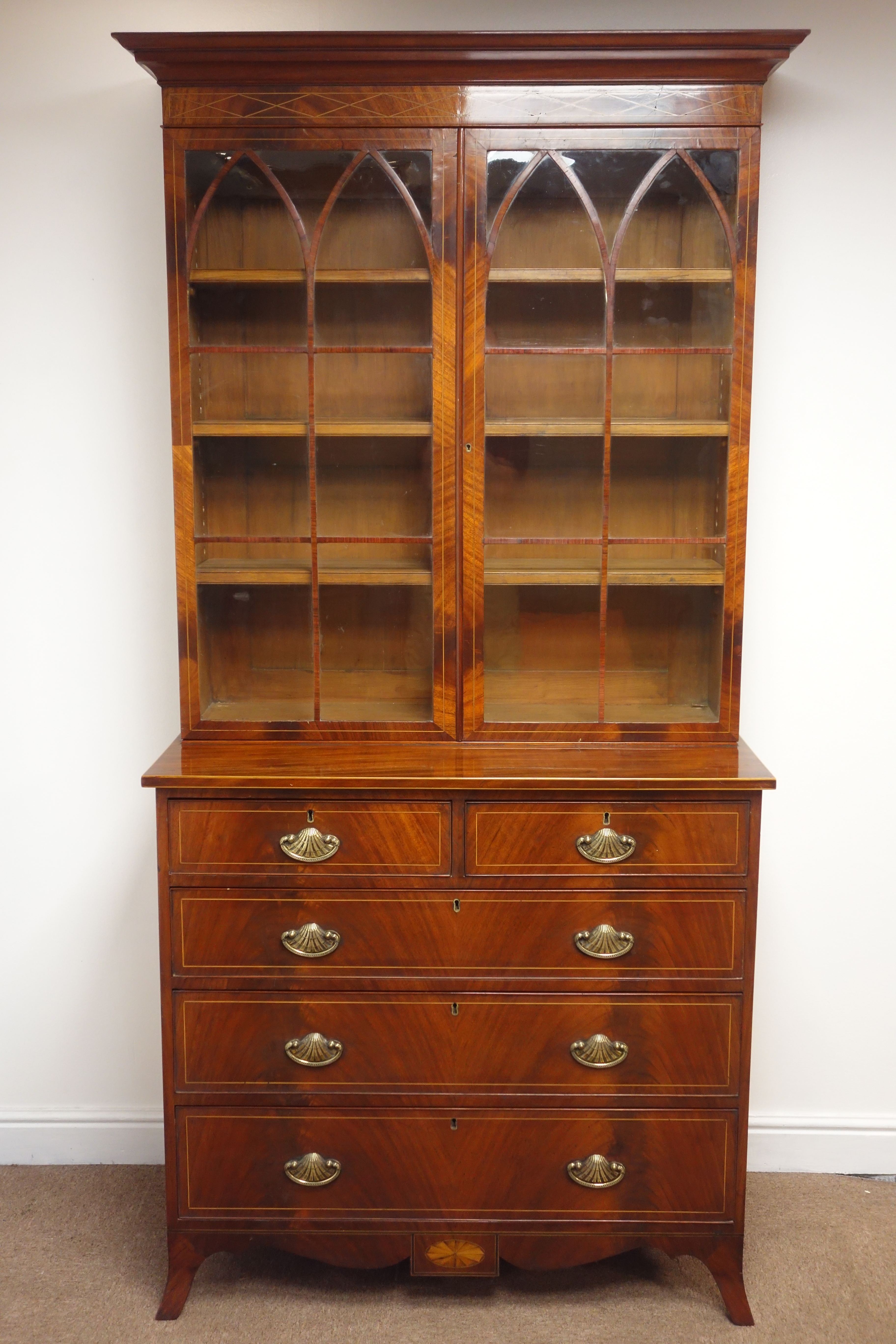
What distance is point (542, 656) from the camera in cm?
220

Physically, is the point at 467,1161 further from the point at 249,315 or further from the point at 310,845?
the point at 249,315

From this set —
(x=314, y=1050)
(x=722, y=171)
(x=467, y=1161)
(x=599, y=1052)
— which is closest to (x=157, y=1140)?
(x=314, y=1050)

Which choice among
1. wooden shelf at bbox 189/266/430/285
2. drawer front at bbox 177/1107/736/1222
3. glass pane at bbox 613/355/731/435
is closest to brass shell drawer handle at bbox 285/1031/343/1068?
drawer front at bbox 177/1107/736/1222

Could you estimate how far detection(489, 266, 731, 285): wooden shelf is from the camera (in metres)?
2.06

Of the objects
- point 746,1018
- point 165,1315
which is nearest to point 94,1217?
point 165,1315

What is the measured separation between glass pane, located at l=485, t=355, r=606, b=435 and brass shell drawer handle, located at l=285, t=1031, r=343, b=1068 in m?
1.17

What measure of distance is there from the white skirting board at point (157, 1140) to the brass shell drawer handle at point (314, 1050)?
72 centimetres

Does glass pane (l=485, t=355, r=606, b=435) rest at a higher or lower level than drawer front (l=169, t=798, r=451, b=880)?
higher

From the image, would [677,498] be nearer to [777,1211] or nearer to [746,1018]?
[746,1018]

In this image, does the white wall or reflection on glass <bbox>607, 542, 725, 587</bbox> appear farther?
the white wall

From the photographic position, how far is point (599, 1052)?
2.04 meters

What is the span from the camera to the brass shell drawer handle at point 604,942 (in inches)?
79.7

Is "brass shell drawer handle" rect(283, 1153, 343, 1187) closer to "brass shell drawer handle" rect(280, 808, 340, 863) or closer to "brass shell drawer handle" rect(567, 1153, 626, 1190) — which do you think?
"brass shell drawer handle" rect(567, 1153, 626, 1190)

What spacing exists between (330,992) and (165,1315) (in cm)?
71
